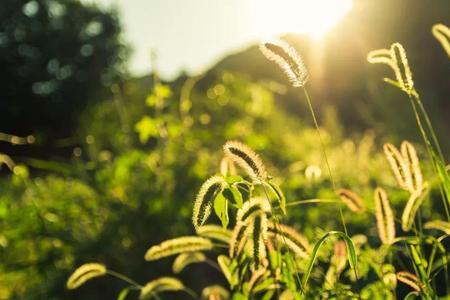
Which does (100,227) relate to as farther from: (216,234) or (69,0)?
(69,0)

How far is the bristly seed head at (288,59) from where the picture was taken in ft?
5.04

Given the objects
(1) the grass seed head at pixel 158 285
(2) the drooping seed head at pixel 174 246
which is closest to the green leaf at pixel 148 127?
(1) the grass seed head at pixel 158 285

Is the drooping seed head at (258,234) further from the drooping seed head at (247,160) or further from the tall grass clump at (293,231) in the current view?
the drooping seed head at (247,160)

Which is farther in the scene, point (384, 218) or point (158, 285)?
point (158, 285)

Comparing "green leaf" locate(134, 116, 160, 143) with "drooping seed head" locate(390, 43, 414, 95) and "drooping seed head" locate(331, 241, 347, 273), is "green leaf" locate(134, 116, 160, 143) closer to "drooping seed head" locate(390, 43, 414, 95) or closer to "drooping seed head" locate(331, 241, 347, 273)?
"drooping seed head" locate(331, 241, 347, 273)

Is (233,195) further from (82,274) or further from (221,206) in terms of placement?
(82,274)

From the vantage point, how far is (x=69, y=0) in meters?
30.8

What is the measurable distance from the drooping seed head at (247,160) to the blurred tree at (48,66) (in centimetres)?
2611

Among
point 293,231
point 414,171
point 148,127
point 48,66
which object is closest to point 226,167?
point 293,231

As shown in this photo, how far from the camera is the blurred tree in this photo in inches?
1079

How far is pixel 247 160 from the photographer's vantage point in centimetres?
149

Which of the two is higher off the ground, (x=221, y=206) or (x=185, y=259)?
(x=221, y=206)

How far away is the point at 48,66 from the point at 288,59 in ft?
92.9

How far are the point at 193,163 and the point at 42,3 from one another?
2727cm
